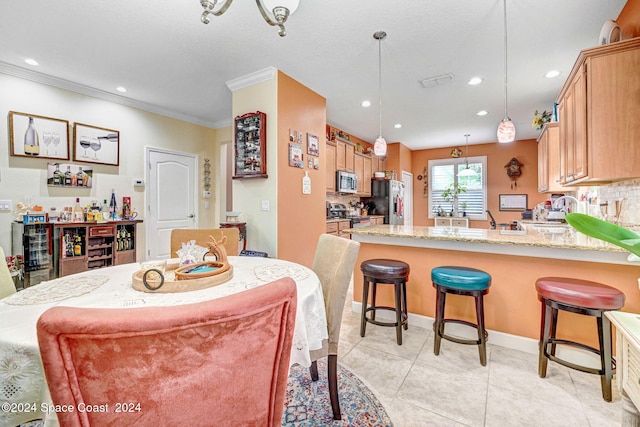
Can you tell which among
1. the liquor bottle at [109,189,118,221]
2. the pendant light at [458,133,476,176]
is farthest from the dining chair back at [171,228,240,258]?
the pendant light at [458,133,476,176]

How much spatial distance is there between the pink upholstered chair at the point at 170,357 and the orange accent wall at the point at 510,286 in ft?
7.11

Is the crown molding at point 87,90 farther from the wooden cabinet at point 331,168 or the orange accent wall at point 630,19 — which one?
the orange accent wall at point 630,19

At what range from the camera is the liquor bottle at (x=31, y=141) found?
3139 mm

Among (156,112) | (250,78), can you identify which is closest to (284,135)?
(250,78)

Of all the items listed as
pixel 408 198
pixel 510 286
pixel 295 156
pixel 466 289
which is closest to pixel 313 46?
pixel 295 156

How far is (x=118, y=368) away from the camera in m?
0.54

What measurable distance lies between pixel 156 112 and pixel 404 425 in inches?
196

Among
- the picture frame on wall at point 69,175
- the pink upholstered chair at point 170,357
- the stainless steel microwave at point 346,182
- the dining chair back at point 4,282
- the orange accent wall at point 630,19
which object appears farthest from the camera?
the stainless steel microwave at point 346,182

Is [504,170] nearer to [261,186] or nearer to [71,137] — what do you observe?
[261,186]

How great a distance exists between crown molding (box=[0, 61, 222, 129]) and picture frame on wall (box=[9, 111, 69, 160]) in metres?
0.42

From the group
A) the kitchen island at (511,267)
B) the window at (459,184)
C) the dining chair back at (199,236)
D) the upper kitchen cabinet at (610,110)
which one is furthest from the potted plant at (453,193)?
the dining chair back at (199,236)

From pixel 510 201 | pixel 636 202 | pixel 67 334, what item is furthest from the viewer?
pixel 510 201

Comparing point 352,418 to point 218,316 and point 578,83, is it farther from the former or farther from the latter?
point 578,83

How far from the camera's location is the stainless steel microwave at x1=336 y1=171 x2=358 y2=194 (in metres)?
5.20
